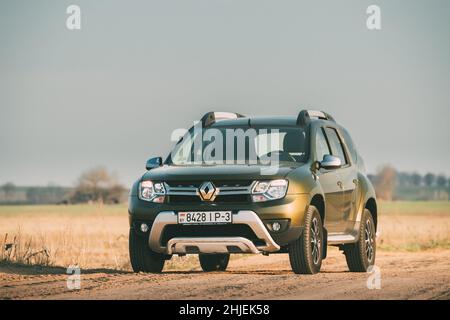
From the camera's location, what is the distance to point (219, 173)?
15.4 m

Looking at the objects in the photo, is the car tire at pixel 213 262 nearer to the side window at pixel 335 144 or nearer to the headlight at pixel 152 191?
the side window at pixel 335 144

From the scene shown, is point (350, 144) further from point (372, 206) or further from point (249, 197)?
point (249, 197)

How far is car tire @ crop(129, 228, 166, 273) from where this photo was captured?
51.5ft

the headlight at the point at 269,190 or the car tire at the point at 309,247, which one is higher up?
the headlight at the point at 269,190

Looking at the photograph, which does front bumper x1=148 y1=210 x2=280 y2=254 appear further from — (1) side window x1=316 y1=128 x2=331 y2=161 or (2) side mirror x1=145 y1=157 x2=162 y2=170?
(1) side window x1=316 y1=128 x2=331 y2=161

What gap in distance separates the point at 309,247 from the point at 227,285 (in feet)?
5.49

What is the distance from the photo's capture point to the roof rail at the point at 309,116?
16688 mm

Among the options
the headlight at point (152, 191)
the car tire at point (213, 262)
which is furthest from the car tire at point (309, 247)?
the car tire at point (213, 262)

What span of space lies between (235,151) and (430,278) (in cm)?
300

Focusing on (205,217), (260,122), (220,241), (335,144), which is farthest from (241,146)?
(220,241)

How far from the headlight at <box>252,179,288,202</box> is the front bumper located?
258 mm

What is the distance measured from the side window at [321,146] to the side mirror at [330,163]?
38 centimetres

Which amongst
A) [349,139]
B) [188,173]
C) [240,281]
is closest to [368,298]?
[240,281]

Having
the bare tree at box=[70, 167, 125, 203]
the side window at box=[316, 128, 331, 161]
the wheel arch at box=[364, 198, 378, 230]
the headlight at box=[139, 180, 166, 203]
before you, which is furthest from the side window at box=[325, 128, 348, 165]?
the bare tree at box=[70, 167, 125, 203]
